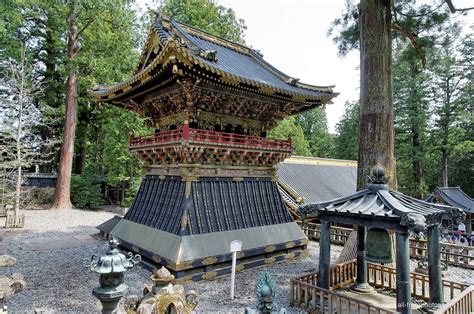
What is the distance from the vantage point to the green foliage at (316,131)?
43.9 m

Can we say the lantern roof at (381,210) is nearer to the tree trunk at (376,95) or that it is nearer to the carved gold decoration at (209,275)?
the tree trunk at (376,95)

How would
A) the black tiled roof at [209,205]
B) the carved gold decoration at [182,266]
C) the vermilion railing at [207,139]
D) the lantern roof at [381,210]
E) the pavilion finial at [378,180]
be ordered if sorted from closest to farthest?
the lantern roof at [381,210]
the pavilion finial at [378,180]
the carved gold decoration at [182,266]
the vermilion railing at [207,139]
the black tiled roof at [209,205]

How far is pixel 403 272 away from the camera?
4680mm

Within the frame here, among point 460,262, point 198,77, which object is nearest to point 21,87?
point 198,77

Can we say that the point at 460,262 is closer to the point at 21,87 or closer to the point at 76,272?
the point at 76,272

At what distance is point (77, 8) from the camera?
18.8 meters

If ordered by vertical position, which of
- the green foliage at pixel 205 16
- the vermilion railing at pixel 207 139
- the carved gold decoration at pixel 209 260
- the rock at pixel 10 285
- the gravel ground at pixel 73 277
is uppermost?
the green foliage at pixel 205 16

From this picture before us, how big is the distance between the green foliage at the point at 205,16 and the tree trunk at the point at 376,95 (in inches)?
600

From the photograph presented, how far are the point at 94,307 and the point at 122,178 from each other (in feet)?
55.5

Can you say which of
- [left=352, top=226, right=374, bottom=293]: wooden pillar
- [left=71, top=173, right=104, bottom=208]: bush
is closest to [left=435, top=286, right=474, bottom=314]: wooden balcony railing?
[left=352, top=226, right=374, bottom=293]: wooden pillar

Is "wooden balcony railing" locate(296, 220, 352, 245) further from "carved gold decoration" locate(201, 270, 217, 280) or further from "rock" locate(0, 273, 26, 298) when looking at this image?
"rock" locate(0, 273, 26, 298)

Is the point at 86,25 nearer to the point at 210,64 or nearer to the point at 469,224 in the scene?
the point at 210,64

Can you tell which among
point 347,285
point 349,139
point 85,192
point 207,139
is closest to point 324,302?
point 347,285

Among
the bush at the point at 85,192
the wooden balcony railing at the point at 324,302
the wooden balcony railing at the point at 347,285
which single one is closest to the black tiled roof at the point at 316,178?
the wooden balcony railing at the point at 347,285
